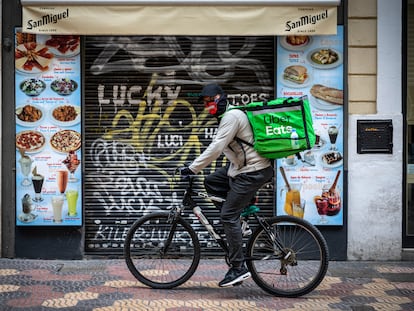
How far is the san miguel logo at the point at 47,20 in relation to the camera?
26.0 feet

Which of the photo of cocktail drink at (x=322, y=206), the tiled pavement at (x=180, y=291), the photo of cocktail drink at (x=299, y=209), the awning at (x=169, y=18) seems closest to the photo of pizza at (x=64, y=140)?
the awning at (x=169, y=18)

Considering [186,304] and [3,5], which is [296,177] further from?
[3,5]

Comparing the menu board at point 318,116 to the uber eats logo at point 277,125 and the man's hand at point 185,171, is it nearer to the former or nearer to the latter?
the uber eats logo at point 277,125

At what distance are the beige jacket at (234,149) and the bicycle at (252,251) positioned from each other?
12.1 inches

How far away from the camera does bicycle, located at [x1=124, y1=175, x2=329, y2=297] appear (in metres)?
6.41

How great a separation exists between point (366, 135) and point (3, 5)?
4.63 metres

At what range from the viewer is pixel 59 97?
8.14 m

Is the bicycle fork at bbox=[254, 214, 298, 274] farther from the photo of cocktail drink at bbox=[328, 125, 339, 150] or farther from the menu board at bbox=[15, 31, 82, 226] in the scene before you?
the menu board at bbox=[15, 31, 82, 226]

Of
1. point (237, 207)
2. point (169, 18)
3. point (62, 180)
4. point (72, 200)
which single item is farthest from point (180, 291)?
point (169, 18)

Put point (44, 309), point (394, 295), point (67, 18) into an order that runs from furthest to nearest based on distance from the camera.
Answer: point (67, 18)
point (394, 295)
point (44, 309)

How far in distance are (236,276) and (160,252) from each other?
813 millimetres

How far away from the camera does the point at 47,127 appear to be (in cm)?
817

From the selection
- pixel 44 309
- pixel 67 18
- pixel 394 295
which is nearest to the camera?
pixel 44 309

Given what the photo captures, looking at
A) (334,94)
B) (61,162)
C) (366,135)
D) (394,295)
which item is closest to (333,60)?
(334,94)
